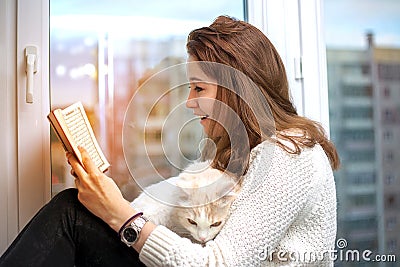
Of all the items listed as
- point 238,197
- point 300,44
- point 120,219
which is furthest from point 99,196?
point 300,44

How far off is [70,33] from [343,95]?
2.72ft

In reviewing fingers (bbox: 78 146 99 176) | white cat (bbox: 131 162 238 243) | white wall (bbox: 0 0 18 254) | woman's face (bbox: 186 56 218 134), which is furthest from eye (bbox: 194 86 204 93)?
white wall (bbox: 0 0 18 254)

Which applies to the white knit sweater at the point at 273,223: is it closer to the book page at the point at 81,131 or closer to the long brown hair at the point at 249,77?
the long brown hair at the point at 249,77

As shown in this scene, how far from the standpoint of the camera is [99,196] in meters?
1.00

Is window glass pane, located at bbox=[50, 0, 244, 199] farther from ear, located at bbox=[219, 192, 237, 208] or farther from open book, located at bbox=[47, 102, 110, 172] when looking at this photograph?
ear, located at bbox=[219, 192, 237, 208]

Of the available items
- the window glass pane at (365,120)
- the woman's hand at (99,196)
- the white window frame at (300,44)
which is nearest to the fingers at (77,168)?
the woman's hand at (99,196)

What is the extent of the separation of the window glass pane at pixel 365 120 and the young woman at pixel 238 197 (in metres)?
0.32

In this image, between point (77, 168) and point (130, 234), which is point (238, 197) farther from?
point (77, 168)

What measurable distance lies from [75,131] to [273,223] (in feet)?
1.61

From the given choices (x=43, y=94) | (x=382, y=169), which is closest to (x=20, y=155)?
(x=43, y=94)

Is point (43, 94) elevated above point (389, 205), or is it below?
above

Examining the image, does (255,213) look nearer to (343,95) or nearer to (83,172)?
(83,172)

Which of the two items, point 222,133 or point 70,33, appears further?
point 70,33

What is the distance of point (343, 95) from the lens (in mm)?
1451
